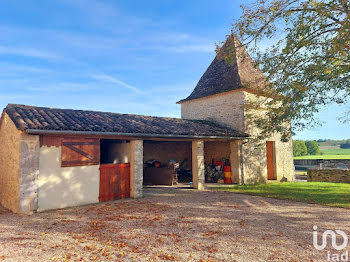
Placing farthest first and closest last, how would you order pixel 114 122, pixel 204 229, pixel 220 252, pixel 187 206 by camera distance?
pixel 114 122, pixel 187 206, pixel 204 229, pixel 220 252

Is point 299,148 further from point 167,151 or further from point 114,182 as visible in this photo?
point 114,182

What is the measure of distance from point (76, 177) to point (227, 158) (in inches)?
339

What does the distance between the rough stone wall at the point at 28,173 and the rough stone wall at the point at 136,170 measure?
3.25m

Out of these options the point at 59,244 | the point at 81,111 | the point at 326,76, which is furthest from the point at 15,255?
the point at 326,76

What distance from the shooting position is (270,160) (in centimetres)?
1453

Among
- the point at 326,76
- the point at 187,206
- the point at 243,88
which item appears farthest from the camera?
the point at 243,88

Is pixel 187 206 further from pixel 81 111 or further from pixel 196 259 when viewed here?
pixel 81 111

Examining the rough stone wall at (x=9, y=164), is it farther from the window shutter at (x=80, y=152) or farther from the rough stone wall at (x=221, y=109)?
the rough stone wall at (x=221, y=109)

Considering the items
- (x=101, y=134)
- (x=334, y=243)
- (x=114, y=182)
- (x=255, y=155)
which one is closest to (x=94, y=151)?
(x=101, y=134)

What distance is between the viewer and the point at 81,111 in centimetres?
1012

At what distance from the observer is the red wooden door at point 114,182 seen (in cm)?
830

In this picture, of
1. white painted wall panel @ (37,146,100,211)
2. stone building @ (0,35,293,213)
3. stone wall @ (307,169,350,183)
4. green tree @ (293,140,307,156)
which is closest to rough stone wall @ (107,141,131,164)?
stone building @ (0,35,293,213)

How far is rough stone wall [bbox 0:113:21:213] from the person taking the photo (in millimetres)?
6863

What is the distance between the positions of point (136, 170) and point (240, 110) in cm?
703
